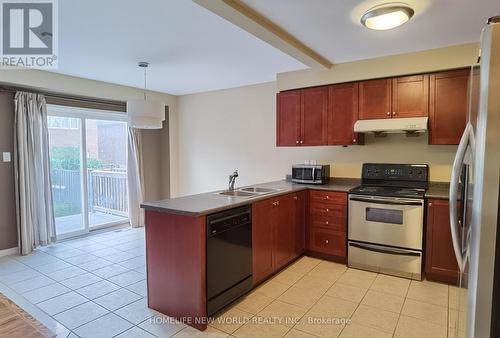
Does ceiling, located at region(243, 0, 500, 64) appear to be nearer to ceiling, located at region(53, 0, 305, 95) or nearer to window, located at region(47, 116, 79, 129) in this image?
ceiling, located at region(53, 0, 305, 95)

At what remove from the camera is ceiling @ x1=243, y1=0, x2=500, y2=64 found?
7.50 feet

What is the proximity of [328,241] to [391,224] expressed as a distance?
0.77 m

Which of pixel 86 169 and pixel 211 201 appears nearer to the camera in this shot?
pixel 211 201

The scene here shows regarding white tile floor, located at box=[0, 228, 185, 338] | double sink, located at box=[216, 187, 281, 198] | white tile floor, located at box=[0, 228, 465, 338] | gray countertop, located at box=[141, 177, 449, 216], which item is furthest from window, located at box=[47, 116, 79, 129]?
double sink, located at box=[216, 187, 281, 198]

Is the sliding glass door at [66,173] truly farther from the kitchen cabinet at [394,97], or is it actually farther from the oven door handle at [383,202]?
the kitchen cabinet at [394,97]

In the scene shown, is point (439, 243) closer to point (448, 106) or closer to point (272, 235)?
point (448, 106)

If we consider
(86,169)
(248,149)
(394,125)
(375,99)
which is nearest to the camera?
(394,125)

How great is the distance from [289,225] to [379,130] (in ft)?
4.96

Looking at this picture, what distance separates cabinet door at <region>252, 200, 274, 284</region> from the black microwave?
41.8 inches

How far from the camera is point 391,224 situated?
3266 mm

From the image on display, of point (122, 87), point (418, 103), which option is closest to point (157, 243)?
point (418, 103)

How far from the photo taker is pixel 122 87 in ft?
16.7

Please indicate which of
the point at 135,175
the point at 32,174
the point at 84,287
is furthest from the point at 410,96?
the point at 32,174

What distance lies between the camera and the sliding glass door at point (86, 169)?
4.70m
